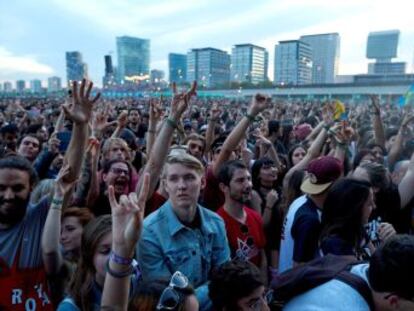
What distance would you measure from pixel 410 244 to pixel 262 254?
5.85 feet

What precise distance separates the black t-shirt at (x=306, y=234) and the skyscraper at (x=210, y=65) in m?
135

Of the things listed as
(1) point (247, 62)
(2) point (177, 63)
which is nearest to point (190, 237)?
(1) point (247, 62)

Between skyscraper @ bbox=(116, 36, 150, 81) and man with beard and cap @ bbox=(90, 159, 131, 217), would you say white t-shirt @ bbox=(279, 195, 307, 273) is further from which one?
skyscraper @ bbox=(116, 36, 150, 81)

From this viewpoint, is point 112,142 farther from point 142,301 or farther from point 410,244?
point 410,244

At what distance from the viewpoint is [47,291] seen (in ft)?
8.30

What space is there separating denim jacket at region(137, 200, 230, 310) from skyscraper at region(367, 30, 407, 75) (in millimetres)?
146673

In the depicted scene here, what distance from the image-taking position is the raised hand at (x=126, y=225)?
1862 mm

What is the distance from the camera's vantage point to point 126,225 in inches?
75.4

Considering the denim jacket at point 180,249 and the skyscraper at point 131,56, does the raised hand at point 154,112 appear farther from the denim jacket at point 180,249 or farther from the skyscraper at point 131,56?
the skyscraper at point 131,56

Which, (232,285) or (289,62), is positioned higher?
(289,62)

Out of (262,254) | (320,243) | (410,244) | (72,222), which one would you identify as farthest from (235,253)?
(410,244)

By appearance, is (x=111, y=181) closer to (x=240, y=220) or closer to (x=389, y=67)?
(x=240, y=220)

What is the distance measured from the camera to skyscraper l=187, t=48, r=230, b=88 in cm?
13975

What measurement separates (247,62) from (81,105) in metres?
147
